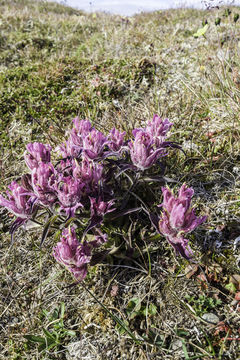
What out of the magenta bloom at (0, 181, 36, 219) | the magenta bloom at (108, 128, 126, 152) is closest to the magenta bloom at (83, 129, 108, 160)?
the magenta bloom at (108, 128, 126, 152)

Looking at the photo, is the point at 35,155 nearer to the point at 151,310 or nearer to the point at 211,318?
the point at 151,310

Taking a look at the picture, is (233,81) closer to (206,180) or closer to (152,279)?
(206,180)

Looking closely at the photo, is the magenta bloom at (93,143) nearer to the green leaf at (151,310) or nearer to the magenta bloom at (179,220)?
the magenta bloom at (179,220)

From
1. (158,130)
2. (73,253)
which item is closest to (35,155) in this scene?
(73,253)

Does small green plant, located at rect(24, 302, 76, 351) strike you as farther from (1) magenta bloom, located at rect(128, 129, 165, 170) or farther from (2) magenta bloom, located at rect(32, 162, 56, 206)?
(1) magenta bloom, located at rect(128, 129, 165, 170)

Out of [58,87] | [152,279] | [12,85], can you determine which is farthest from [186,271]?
[12,85]
